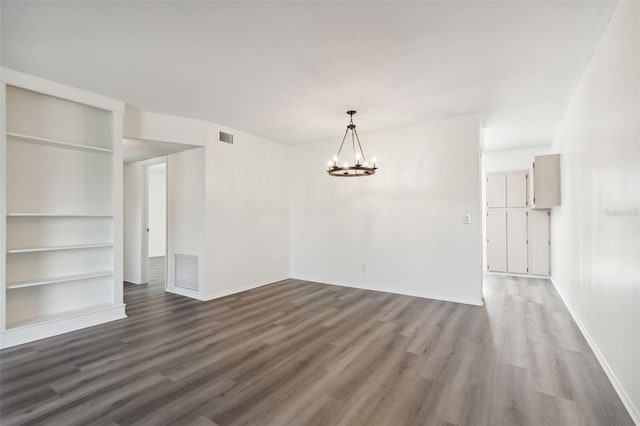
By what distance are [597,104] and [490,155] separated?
4.90m

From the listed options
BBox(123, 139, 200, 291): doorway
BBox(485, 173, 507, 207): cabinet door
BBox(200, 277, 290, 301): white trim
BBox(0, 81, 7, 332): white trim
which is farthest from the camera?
BBox(485, 173, 507, 207): cabinet door

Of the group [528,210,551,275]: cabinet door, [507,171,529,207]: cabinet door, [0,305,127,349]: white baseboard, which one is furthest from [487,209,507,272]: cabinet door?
[0,305,127,349]: white baseboard

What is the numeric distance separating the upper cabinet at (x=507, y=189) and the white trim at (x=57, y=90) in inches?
304

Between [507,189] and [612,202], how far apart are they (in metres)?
5.13

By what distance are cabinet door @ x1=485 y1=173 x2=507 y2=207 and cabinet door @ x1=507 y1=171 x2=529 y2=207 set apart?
8 centimetres

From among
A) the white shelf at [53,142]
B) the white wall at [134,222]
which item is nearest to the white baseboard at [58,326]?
the white shelf at [53,142]

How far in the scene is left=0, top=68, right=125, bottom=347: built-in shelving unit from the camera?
132 inches

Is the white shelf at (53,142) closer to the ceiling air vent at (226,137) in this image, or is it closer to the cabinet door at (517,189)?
the ceiling air vent at (226,137)

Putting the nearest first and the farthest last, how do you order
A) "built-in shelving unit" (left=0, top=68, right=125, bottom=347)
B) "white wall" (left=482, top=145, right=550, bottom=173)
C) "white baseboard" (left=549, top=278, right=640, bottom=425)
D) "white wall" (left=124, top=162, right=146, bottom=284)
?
"white baseboard" (left=549, top=278, right=640, bottom=425), "built-in shelving unit" (left=0, top=68, right=125, bottom=347), "white wall" (left=124, top=162, right=146, bottom=284), "white wall" (left=482, top=145, right=550, bottom=173)

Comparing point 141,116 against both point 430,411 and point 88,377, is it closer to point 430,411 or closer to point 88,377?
point 88,377

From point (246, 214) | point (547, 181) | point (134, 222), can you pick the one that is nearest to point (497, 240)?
point (547, 181)

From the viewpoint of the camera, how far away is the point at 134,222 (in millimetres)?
6164

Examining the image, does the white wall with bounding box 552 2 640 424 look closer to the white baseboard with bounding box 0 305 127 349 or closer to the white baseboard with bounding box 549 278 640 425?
the white baseboard with bounding box 549 278 640 425

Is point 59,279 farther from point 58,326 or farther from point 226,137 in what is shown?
point 226,137
